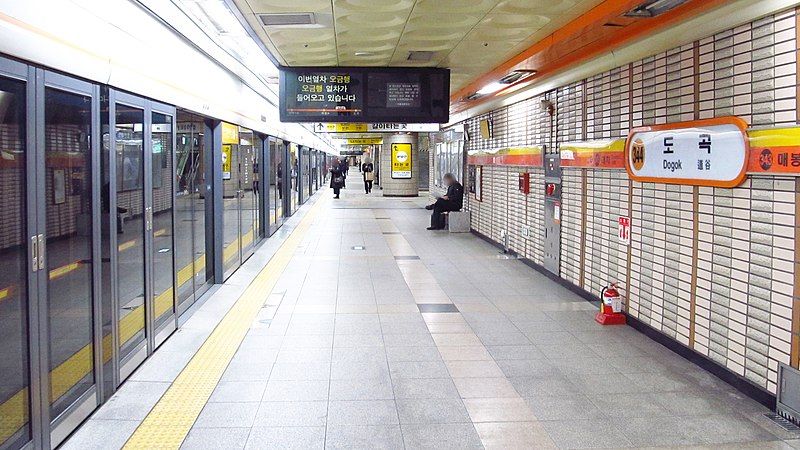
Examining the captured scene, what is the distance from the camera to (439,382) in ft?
13.8

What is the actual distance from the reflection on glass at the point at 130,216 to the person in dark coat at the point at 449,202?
877 cm

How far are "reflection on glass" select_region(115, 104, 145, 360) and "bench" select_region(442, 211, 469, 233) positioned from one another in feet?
28.2

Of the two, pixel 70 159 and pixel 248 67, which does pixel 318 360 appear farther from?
pixel 248 67

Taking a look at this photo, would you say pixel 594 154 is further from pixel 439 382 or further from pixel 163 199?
pixel 163 199

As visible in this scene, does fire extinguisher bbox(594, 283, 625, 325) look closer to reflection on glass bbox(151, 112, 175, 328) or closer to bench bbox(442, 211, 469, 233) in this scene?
reflection on glass bbox(151, 112, 175, 328)

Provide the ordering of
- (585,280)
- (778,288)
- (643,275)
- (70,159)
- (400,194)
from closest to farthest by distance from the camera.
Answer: (70,159), (778,288), (643,275), (585,280), (400,194)

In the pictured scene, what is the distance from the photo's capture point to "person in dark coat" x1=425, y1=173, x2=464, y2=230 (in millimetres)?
12961

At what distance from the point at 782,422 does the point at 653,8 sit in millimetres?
2748

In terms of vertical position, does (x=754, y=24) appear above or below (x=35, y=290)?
above

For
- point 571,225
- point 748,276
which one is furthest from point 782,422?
point 571,225

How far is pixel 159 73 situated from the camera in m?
4.79

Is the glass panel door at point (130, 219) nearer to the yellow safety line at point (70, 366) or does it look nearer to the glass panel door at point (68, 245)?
the yellow safety line at point (70, 366)

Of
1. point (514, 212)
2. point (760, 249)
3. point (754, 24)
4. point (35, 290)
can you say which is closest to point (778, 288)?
point (760, 249)

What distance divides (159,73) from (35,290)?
2.37 m
